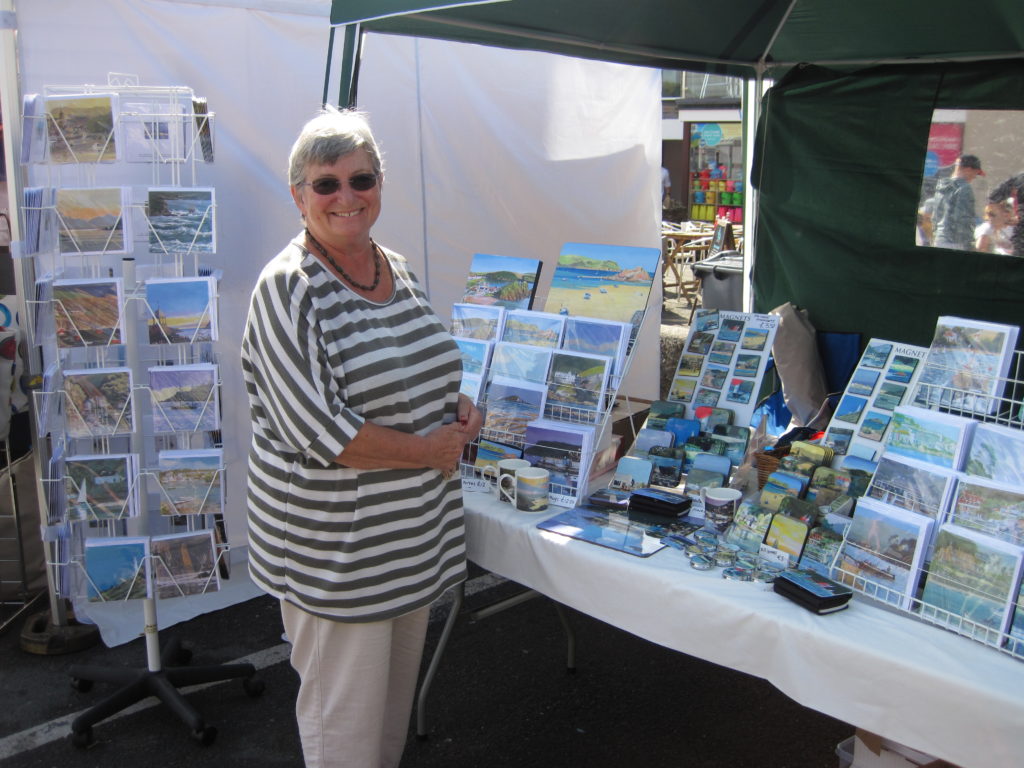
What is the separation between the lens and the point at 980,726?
154cm

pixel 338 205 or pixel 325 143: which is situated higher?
pixel 325 143

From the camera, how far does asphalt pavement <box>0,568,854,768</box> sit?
2645mm

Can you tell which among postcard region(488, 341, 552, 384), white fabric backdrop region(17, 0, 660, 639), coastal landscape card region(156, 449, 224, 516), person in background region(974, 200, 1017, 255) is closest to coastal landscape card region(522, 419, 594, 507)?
postcard region(488, 341, 552, 384)

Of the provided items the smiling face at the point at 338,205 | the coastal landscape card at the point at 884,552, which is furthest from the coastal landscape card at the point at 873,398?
the smiling face at the point at 338,205

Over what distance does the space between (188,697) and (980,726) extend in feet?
8.12

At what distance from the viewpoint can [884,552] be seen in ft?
6.03

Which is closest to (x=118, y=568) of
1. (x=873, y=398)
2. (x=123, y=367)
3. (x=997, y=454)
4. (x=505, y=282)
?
(x=123, y=367)

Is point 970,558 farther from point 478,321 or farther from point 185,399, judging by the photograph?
point 185,399

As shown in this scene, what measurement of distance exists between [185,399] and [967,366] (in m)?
2.22

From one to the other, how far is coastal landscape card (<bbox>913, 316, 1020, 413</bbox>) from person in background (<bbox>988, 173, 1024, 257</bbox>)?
170cm

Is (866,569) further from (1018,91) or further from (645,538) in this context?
(1018,91)

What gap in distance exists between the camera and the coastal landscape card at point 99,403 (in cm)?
267

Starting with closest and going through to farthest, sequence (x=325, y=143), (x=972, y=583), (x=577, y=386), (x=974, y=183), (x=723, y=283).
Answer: (x=972, y=583) < (x=325, y=143) < (x=577, y=386) < (x=974, y=183) < (x=723, y=283)

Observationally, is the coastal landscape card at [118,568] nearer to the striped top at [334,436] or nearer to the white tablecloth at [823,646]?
the striped top at [334,436]
